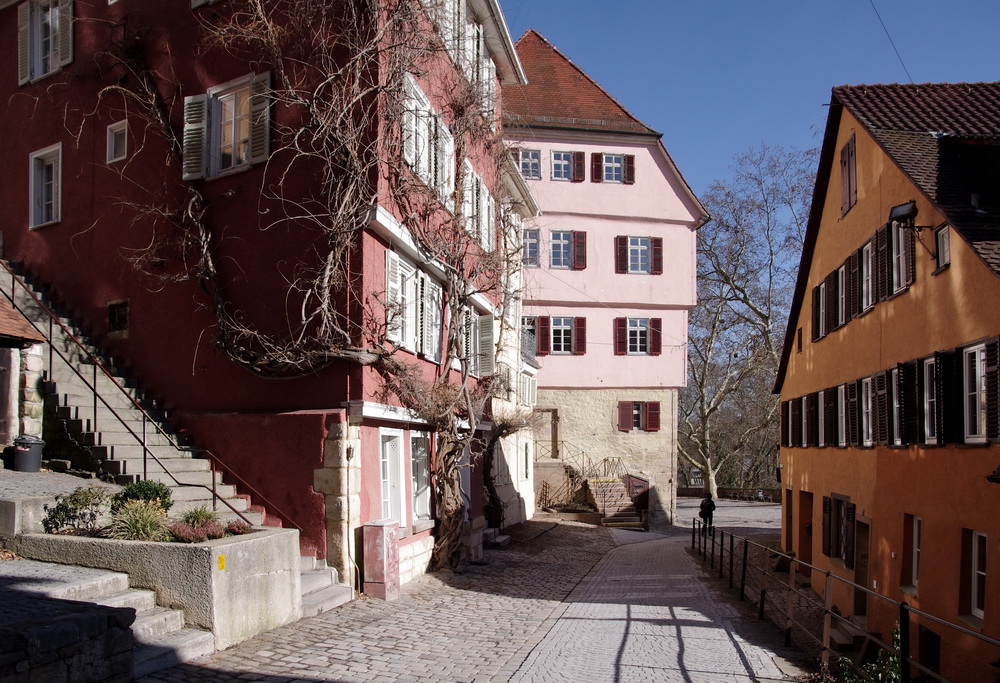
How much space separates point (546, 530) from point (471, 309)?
9.00 meters

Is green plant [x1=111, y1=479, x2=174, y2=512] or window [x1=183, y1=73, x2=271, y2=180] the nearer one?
green plant [x1=111, y1=479, x2=174, y2=512]

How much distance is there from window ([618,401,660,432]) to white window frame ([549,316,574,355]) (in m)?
2.86

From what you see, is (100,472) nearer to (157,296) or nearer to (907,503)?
(157,296)

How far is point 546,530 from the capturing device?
24.4m

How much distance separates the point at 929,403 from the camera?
12.3m

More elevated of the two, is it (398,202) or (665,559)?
(398,202)

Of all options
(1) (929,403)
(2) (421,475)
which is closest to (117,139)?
(2) (421,475)

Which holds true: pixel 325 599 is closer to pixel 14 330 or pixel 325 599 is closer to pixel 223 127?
pixel 14 330

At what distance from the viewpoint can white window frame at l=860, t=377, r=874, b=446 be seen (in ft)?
49.9

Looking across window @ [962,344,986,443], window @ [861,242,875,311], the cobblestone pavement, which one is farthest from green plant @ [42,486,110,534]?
window @ [861,242,875,311]

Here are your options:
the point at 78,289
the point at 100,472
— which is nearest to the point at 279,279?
the point at 100,472

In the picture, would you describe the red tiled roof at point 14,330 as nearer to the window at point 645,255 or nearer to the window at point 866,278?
the window at point 866,278

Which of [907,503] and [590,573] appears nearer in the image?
[907,503]

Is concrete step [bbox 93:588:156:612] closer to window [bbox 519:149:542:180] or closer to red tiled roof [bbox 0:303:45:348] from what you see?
red tiled roof [bbox 0:303:45:348]
